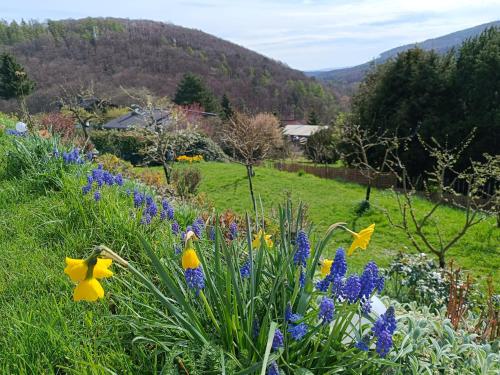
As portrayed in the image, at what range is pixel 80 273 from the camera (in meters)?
1.23

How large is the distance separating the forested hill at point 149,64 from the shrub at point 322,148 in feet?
96.9

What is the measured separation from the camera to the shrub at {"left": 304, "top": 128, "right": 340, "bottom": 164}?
23.3 m

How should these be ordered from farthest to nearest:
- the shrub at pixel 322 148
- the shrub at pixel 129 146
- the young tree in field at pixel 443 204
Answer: the shrub at pixel 322 148, the shrub at pixel 129 146, the young tree in field at pixel 443 204

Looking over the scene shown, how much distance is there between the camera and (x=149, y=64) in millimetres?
68062

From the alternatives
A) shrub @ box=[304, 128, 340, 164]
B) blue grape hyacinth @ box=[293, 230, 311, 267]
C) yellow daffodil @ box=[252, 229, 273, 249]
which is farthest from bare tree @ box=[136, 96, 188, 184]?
shrub @ box=[304, 128, 340, 164]

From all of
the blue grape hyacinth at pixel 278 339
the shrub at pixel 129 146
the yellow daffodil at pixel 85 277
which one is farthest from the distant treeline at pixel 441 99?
the yellow daffodil at pixel 85 277

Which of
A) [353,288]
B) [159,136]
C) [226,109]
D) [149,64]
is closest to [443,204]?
[159,136]

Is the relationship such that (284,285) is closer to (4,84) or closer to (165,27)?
(4,84)

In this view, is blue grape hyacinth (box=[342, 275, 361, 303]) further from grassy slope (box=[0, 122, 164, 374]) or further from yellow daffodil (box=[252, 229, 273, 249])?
grassy slope (box=[0, 122, 164, 374])

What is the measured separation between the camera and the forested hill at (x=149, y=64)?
58.5 meters

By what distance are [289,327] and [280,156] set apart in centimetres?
2585

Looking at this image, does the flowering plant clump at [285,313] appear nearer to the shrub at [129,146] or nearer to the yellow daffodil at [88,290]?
the yellow daffodil at [88,290]

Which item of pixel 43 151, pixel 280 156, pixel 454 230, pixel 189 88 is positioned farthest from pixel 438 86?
pixel 189 88

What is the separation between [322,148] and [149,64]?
53.1 metres
